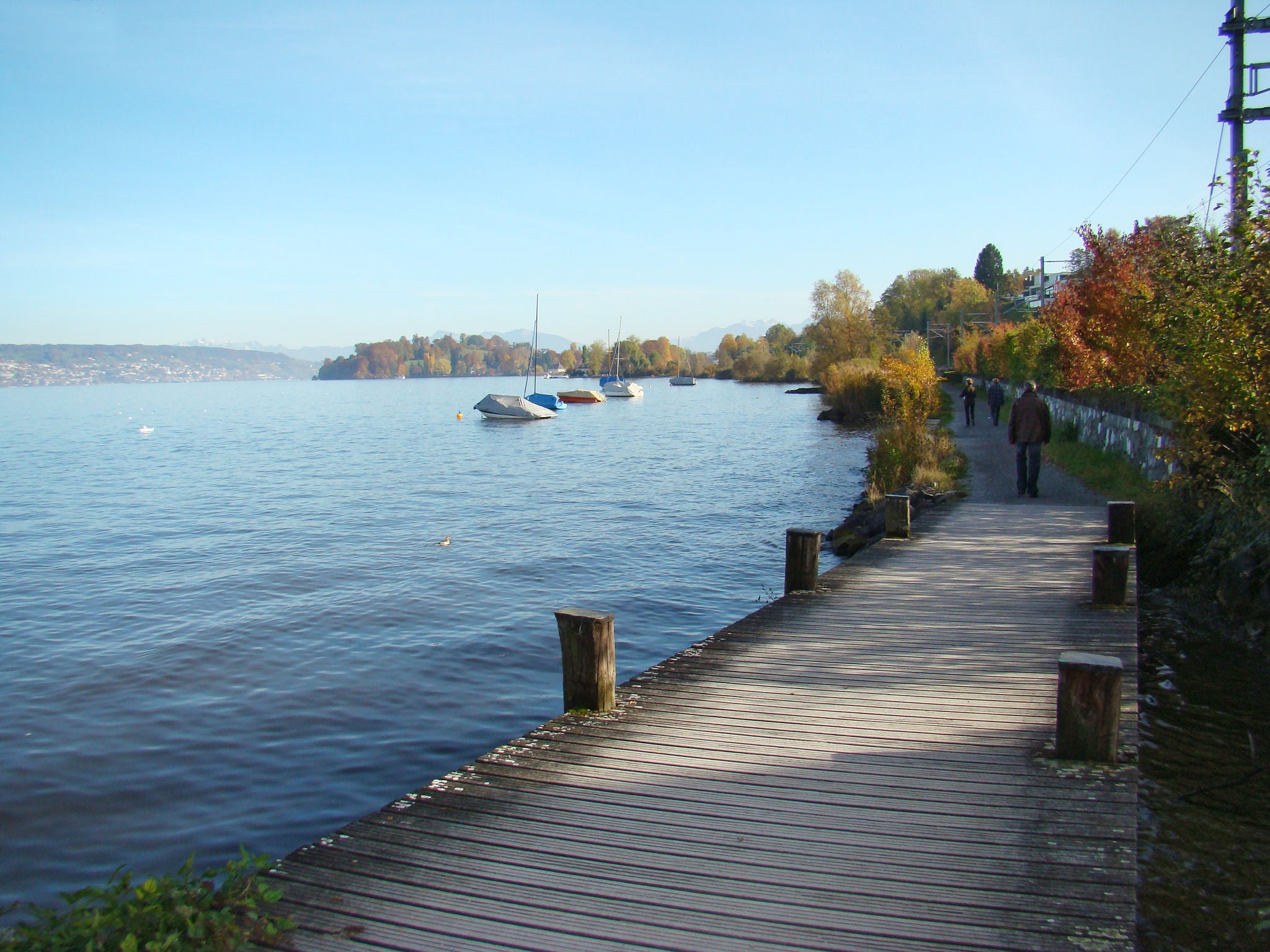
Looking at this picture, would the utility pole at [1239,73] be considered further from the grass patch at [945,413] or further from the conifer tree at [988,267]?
the conifer tree at [988,267]

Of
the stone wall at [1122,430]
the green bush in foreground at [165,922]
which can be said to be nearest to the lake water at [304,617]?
the green bush in foreground at [165,922]

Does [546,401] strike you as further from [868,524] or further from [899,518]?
[899,518]

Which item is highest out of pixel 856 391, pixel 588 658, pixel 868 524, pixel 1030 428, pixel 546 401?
pixel 856 391

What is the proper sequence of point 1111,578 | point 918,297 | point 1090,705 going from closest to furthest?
point 1090,705 < point 1111,578 < point 918,297

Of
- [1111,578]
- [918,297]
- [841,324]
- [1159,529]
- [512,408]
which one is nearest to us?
[1111,578]

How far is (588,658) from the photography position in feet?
19.4

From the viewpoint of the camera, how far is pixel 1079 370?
72.2 feet

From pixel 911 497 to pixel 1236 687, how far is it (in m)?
9.69

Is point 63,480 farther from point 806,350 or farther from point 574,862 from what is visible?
point 806,350

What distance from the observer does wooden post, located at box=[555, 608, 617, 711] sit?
5.87 meters

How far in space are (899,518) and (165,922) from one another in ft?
34.7

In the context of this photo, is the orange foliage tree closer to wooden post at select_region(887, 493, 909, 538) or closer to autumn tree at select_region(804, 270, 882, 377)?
wooden post at select_region(887, 493, 909, 538)

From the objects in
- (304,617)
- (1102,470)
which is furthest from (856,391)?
(304,617)

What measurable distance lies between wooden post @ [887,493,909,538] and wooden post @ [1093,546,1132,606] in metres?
4.10
